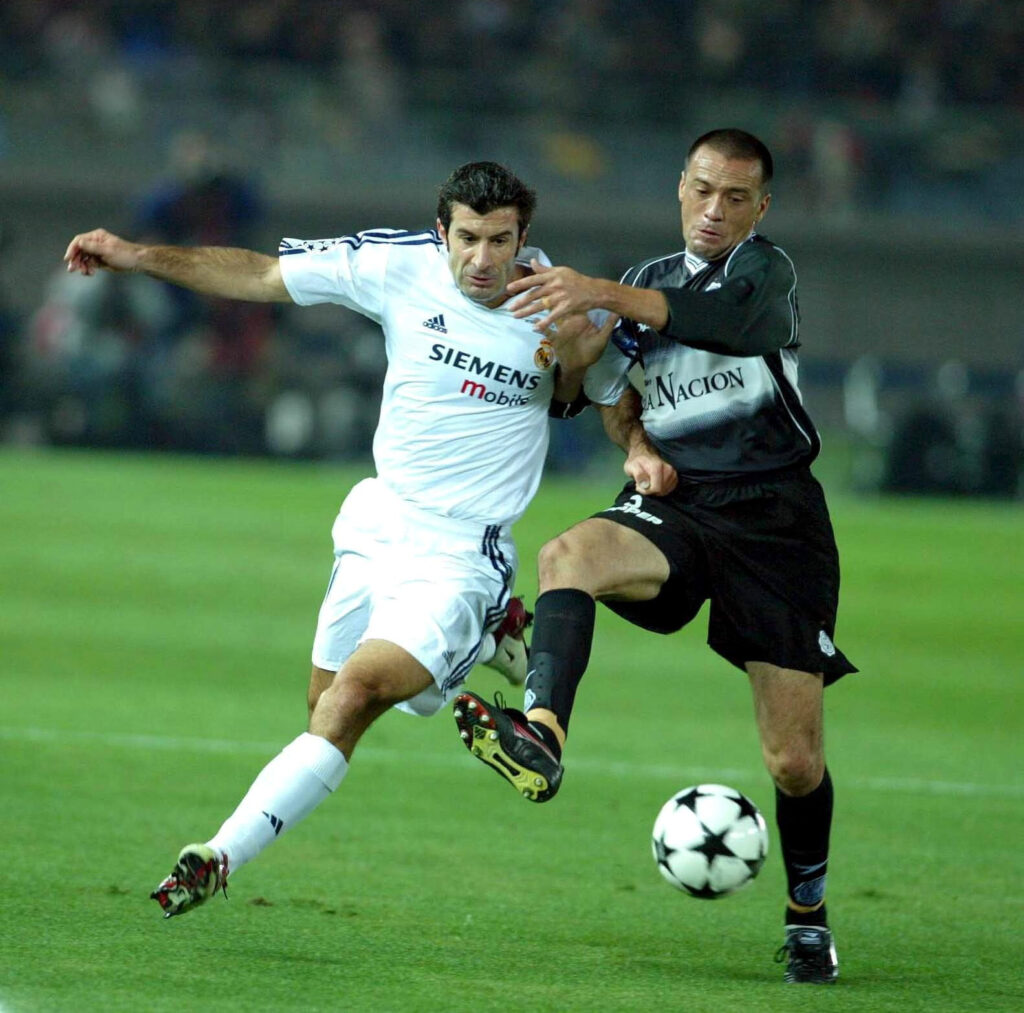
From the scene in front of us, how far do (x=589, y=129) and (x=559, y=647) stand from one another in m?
21.1

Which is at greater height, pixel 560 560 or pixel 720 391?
pixel 720 391

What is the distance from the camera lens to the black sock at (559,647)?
498 centimetres

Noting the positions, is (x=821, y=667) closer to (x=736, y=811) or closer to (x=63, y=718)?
(x=736, y=811)

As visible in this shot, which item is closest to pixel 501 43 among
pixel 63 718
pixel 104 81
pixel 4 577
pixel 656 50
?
pixel 656 50

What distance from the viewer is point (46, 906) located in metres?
5.43

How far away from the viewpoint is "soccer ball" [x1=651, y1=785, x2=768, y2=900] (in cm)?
516

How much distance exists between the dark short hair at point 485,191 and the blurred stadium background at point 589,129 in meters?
14.4

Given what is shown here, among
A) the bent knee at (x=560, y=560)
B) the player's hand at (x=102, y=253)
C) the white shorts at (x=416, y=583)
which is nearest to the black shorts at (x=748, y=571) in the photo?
the bent knee at (x=560, y=560)

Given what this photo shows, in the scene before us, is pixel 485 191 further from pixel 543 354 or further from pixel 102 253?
pixel 102 253

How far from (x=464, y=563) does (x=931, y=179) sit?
22020 millimetres

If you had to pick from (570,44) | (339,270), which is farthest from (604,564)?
(570,44)

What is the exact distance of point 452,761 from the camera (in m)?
8.85

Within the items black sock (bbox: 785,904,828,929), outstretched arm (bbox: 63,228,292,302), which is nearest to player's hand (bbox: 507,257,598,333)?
outstretched arm (bbox: 63,228,292,302)

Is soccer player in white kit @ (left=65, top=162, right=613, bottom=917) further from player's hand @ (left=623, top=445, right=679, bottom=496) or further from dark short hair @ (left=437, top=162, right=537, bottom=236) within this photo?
player's hand @ (left=623, top=445, right=679, bottom=496)
